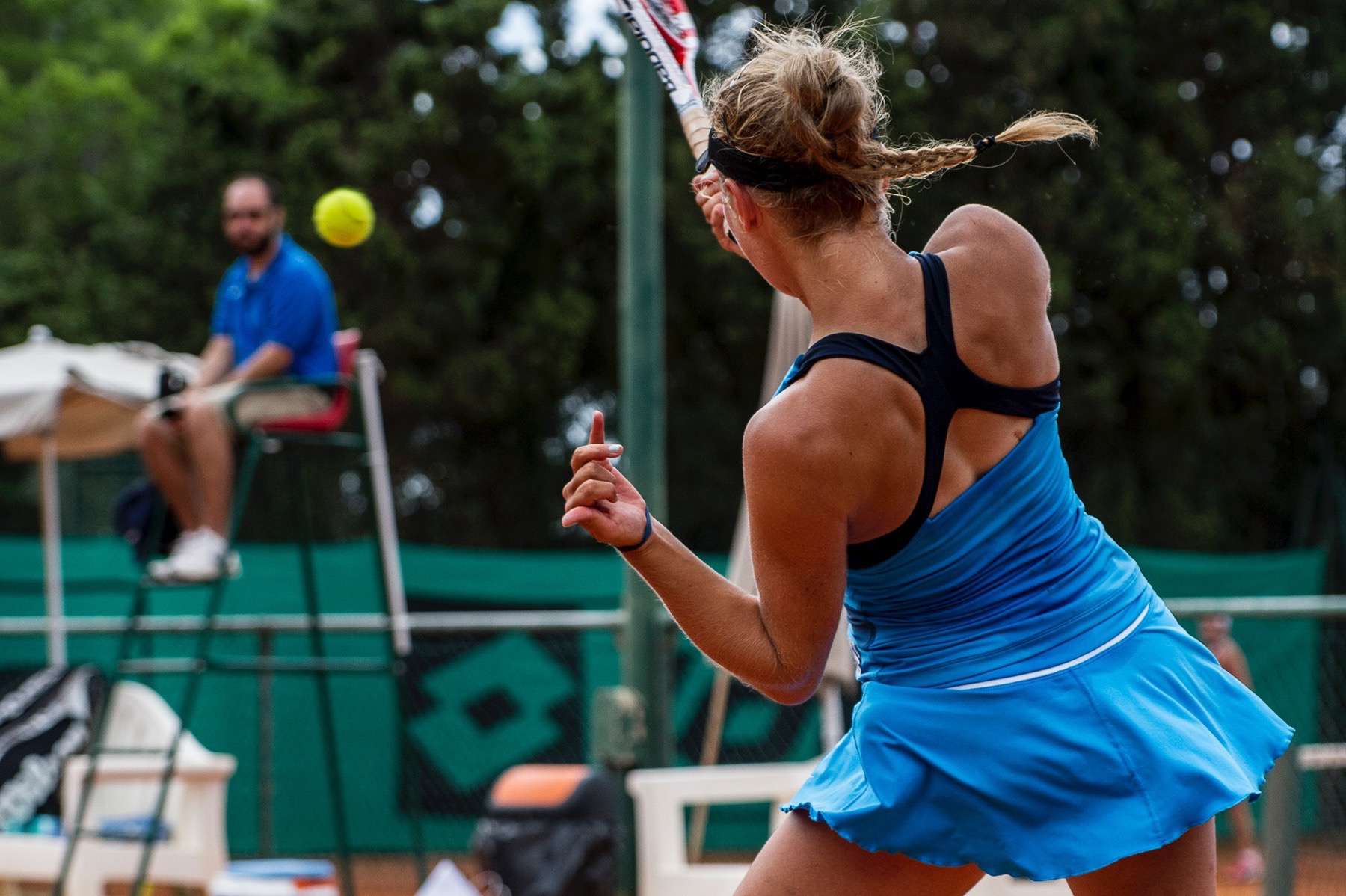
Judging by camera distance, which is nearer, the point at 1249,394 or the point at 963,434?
the point at 963,434

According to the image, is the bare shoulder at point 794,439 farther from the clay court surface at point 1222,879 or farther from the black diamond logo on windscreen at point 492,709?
the black diamond logo on windscreen at point 492,709

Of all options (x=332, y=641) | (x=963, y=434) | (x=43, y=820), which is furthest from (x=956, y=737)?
(x=332, y=641)

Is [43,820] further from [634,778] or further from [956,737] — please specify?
[956,737]

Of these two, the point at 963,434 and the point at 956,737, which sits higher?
the point at 963,434

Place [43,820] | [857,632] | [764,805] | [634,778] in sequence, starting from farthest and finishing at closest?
[764,805] → [43,820] → [634,778] → [857,632]

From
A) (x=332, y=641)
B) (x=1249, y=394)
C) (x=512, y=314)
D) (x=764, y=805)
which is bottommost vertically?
(x=764, y=805)

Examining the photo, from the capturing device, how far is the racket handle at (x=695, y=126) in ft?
8.55

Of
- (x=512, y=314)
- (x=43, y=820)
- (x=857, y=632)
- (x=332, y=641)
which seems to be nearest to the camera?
(x=857, y=632)

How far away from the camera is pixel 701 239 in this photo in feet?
Result: 45.1

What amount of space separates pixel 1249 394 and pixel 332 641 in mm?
8564

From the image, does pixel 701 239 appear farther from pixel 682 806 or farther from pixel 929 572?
pixel 929 572

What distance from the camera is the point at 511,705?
9289 millimetres

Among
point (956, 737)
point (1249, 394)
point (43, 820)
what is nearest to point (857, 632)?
point (956, 737)

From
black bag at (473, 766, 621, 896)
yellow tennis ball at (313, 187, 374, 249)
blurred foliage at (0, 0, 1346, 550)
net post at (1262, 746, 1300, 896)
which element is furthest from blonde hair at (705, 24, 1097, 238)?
blurred foliage at (0, 0, 1346, 550)
